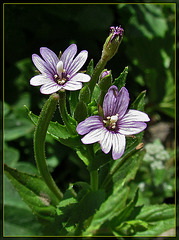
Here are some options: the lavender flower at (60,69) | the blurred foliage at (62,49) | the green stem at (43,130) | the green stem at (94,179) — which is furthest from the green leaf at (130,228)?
the lavender flower at (60,69)

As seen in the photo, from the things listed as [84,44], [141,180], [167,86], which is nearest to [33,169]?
[141,180]

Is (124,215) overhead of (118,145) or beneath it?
beneath

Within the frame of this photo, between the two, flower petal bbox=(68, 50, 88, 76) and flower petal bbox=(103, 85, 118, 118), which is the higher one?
flower petal bbox=(68, 50, 88, 76)

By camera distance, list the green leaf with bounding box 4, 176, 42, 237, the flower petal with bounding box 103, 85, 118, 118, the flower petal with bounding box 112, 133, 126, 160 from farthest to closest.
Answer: the green leaf with bounding box 4, 176, 42, 237 < the flower petal with bounding box 103, 85, 118, 118 < the flower petal with bounding box 112, 133, 126, 160

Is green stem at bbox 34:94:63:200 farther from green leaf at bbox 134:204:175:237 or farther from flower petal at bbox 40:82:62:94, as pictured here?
green leaf at bbox 134:204:175:237

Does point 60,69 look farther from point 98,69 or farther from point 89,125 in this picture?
point 89,125

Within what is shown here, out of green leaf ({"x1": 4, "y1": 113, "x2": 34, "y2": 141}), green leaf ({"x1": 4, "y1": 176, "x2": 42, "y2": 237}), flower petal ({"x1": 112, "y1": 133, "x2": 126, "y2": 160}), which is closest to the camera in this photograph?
flower petal ({"x1": 112, "y1": 133, "x2": 126, "y2": 160})

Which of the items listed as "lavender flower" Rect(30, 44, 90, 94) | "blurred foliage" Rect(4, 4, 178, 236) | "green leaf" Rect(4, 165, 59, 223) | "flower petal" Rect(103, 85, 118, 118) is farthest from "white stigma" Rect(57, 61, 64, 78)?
"blurred foliage" Rect(4, 4, 178, 236)

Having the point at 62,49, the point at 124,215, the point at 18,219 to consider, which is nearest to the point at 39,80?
the point at 124,215

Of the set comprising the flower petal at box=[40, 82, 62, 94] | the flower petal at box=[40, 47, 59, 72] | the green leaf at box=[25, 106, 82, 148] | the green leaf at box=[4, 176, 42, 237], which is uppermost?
the flower petal at box=[40, 47, 59, 72]
